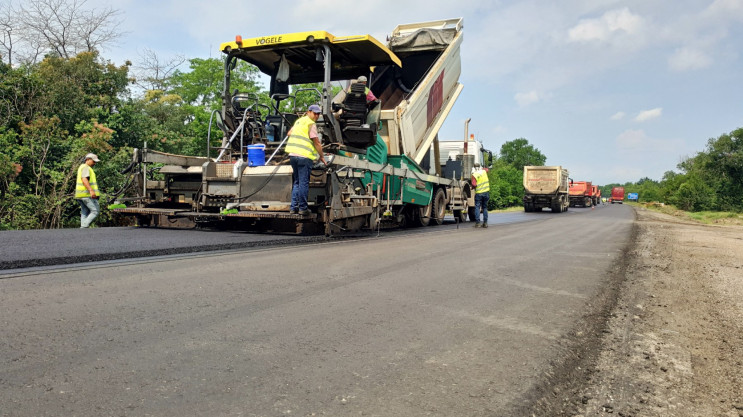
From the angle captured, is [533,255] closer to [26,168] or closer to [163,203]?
[163,203]

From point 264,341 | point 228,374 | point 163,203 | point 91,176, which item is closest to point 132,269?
point 264,341

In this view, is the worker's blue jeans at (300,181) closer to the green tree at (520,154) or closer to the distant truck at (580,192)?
the distant truck at (580,192)

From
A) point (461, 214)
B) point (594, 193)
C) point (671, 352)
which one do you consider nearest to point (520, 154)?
point (594, 193)

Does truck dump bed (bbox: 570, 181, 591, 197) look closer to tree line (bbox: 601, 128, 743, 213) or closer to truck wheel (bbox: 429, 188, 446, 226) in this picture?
tree line (bbox: 601, 128, 743, 213)

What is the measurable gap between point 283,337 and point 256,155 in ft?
17.5

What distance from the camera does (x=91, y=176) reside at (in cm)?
878

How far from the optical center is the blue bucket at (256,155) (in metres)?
7.55

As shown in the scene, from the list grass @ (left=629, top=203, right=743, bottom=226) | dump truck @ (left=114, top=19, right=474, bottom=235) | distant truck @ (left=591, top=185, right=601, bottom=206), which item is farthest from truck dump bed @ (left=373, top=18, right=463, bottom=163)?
distant truck @ (left=591, top=185, right=601, bottom=206)

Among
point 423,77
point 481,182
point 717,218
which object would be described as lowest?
point 717,218

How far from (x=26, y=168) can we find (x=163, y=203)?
470 centimetres

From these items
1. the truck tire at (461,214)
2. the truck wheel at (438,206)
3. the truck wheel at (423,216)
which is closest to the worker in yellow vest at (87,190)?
the truck wheel at (423,216)

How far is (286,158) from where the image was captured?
771 centimetres

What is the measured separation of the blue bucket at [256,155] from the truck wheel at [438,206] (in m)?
5.14

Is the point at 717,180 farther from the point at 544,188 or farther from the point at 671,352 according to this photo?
the point at 671,352
